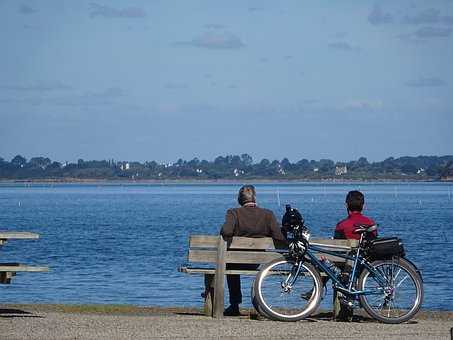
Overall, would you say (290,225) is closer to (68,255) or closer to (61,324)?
(61,324)

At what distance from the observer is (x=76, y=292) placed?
2600 cm

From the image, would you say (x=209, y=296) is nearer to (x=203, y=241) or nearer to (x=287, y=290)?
(x=203, y=241)

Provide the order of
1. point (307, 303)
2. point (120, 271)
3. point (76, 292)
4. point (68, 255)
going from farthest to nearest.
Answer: point (68, 255) → point (120, 271) → point (76, 292) → point (307, 303)

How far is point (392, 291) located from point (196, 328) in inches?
92.5

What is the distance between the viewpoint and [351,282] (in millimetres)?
13617

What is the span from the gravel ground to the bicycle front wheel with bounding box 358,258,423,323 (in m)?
0.16

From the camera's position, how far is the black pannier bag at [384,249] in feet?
44.1

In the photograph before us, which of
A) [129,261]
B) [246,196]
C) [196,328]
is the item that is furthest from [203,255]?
[129,261]

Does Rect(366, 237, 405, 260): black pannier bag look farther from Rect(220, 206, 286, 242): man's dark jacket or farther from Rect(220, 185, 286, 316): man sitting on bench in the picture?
Rect(220, 206, 286, 242): man's dark jacket

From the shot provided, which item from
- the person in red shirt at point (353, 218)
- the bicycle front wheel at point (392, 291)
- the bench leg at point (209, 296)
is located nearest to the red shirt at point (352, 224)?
the person in red shirt at point (353, 218)

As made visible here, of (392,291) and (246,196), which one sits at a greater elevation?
(246,196)

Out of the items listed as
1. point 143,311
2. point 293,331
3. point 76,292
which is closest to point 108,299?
point 76,292

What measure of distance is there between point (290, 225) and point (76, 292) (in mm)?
13210

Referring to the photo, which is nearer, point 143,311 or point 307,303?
point 307,303
